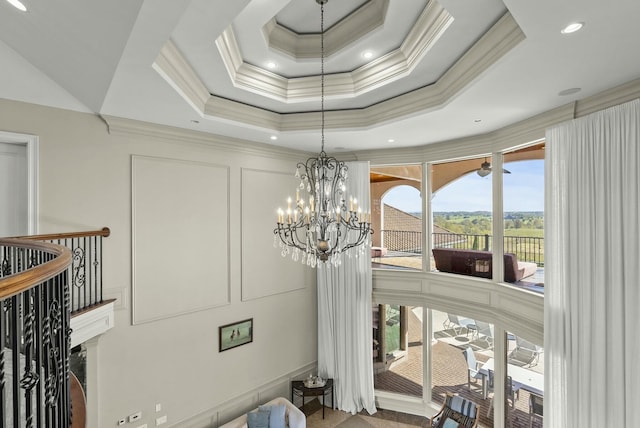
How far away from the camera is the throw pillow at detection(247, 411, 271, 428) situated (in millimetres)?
4125

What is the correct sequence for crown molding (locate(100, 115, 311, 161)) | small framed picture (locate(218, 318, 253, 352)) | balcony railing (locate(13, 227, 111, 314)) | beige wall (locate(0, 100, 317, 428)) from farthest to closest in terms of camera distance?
small framed picture (locate(218, 318, 253, 352))
crown molding (locate(100, 115, 311, 161))
beige wall (locate(0, 100, 317, 428))
balcony railing (locate(13, 227, 111, 314))

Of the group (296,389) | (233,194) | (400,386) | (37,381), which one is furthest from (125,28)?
(400,386)

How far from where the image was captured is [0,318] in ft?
2.94

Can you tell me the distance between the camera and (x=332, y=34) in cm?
272

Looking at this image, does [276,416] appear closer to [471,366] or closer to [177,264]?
[177,264]

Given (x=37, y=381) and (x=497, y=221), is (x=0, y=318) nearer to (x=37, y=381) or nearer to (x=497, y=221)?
(x=37, y=381)

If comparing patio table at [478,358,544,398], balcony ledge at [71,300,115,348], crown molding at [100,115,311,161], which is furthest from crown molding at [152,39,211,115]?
patio table at [478,358,544,398]

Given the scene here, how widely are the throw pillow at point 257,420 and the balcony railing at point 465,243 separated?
3145 mm

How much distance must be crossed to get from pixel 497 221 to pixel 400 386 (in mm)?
3235

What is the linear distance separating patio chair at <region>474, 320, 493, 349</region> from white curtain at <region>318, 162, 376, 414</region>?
5.38ft

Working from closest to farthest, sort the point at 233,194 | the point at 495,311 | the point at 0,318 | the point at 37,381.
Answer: the point at 0,318, the point at 37,381, the point at 495,311, the point at 233,194

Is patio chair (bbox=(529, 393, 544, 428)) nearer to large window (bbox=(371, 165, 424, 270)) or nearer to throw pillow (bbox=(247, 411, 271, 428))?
large window (bbox=(371, 165, 424, 270))

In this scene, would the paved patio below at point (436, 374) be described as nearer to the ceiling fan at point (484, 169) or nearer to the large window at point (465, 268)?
the large window at point (465, 268)

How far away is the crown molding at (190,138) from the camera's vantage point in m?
3.50
